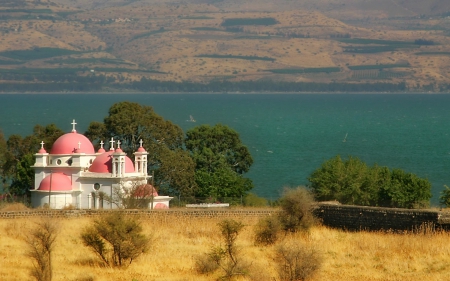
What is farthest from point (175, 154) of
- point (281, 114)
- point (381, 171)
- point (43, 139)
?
point (281, 114)

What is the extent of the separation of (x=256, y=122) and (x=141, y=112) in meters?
101

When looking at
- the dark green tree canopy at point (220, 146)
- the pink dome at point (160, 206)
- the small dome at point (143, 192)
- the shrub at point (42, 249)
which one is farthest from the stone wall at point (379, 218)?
the dark green tree canopy at point (220, 146)

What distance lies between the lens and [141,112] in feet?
156

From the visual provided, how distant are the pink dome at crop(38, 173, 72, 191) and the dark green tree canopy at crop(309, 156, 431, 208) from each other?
9967 millimetres

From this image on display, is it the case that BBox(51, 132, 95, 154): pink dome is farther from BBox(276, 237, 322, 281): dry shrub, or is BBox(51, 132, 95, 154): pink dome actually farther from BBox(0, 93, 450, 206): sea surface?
BBox(276, 237, 322, 281): dry shrub

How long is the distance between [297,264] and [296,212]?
6.54m

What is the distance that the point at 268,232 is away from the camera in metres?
26.2

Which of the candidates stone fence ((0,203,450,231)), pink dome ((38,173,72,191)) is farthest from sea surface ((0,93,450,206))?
stone fence ((0,203,450,231))

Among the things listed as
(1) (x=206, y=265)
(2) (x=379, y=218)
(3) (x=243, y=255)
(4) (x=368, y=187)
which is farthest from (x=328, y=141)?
(1) (x=206, y=265)

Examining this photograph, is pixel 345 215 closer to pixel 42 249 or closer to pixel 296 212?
pixel 296 212

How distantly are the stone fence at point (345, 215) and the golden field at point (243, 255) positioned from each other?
20.0 inches

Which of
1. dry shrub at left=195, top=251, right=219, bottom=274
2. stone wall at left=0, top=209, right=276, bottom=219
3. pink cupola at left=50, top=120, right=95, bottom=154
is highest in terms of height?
pink cupola at left=50, top=120, right=95, bottom=154

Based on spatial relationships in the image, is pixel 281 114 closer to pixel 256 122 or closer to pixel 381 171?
pixel 256 122

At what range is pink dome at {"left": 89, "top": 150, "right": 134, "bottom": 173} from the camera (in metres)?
40.6
